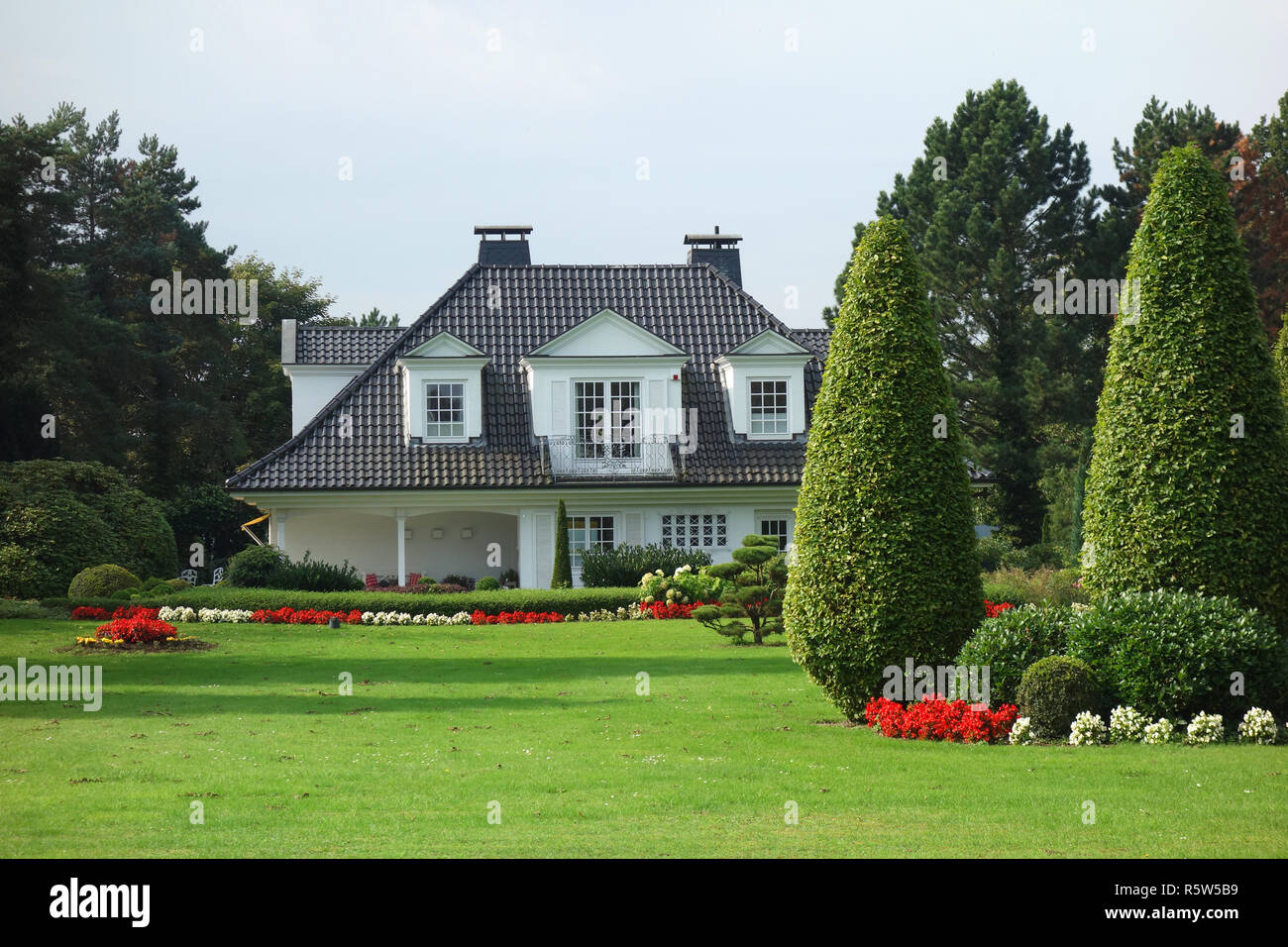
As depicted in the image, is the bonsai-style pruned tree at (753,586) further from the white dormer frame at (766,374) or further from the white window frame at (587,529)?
the white dormer frame at (766,374)

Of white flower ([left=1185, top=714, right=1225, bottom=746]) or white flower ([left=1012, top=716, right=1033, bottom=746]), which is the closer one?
white flower ([left=1185, top=714, right=1225, bottom=746])

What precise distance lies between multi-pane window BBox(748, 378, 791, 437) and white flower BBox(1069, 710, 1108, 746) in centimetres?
1943


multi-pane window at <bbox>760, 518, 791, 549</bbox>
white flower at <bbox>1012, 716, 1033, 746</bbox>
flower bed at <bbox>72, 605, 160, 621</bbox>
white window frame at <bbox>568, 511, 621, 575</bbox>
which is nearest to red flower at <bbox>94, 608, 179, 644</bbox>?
flower bed at <bbox>72, 605, 160, 621</bbox>

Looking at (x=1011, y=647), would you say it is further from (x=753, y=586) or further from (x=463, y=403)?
(x=463, y=403)

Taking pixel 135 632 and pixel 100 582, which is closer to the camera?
pixel 135 632

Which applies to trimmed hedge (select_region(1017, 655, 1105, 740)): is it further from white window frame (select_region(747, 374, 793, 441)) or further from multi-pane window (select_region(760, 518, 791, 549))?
white window frame (select_region(747, 374, 793, 441))

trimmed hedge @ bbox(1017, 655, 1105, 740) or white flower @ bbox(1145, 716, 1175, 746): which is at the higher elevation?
trimmed hedge @ bbox(1017, 655, 1105, 740)

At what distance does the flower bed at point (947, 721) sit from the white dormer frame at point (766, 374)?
18526mm

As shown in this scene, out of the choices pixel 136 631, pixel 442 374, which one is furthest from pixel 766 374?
pixel 136 631

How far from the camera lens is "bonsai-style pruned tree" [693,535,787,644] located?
1939 cm

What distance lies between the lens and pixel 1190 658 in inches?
442

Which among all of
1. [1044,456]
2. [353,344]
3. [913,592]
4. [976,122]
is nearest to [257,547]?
[353,344]

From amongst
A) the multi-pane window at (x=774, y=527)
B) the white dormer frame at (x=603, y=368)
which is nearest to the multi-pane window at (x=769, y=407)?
the white dormer frame at (x=603, y=368)

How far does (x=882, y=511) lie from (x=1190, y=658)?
3176 mm
